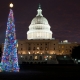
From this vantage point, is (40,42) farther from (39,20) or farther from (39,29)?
(39,20)

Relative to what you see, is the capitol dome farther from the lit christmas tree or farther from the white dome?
the lit christmas tree

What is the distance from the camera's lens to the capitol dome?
12579 cm

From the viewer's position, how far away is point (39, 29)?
416 ft

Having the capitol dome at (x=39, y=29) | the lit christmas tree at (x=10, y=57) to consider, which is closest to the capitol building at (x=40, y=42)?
the capitol dome at (x=39, y=29)

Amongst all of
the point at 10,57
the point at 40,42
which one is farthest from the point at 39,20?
the point at 10,57

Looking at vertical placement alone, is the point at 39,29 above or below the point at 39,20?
below

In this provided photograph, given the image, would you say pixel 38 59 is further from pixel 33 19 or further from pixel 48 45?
pixel 33 19

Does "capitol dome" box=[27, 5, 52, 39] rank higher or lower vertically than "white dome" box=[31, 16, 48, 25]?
lower

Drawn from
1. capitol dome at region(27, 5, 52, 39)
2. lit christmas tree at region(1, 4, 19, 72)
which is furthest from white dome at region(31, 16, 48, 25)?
lit christmas tree at region(1, 4, 19, 72)

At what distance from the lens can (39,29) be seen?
126688 millimetres

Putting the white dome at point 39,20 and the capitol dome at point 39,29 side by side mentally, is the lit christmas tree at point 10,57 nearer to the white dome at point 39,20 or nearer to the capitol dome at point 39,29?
the capitol dome at point 39,29

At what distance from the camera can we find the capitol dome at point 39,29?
126 meters

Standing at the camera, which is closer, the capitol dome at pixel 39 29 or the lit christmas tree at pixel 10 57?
the lit christmas tree at pixel 10 57

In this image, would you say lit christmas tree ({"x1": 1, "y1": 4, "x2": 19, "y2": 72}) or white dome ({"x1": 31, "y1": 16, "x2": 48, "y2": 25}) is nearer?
lit christmas tree ({"x1": 1, "y1": 4, "x2": 19, "y2": 72})
